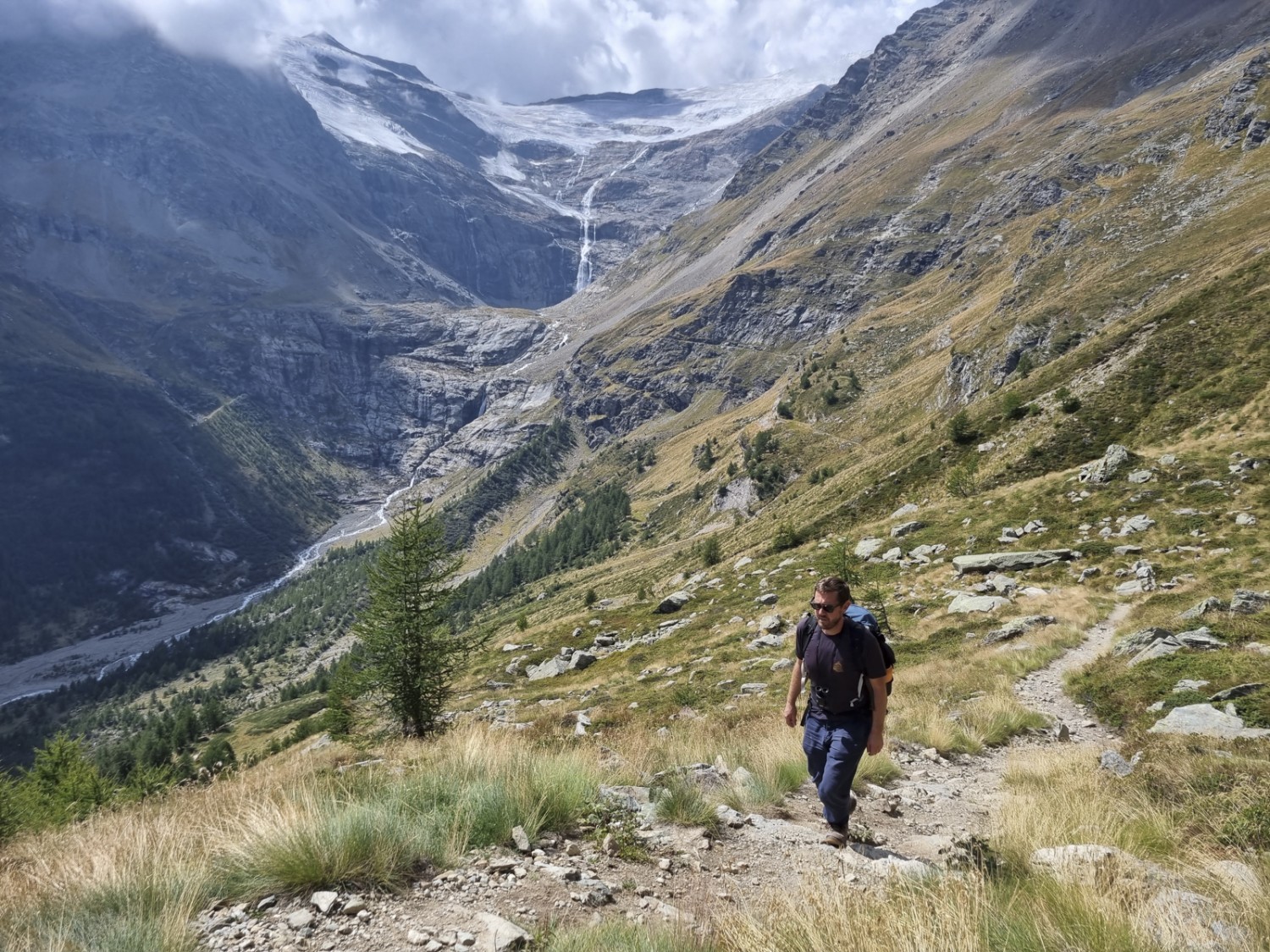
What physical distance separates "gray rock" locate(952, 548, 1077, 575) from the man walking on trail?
21899mm

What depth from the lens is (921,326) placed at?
437 ft

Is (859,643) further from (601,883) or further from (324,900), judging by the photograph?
(324,900)

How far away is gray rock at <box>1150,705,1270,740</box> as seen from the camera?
8992 mm

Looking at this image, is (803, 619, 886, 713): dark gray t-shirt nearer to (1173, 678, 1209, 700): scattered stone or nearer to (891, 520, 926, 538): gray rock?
(1173, 678, 1209, 700): scattered stone

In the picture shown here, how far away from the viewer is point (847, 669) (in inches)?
263

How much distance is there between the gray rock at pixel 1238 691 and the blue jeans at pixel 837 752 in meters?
7.89

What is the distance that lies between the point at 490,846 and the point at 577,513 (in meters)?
174

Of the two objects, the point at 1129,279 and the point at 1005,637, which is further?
the point at 1129,279

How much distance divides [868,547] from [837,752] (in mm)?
29789

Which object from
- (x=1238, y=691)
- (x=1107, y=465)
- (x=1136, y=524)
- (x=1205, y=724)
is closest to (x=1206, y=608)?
(x=1238, y=691)

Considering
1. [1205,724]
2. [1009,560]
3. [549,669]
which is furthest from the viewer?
[549,669]

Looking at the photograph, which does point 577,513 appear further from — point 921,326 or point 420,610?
point 420,610

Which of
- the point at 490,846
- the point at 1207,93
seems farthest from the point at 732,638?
the point at 1207,93

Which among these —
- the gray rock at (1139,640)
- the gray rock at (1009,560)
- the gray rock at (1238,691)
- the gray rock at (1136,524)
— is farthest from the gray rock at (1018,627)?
the gray rock at (1238,691)
